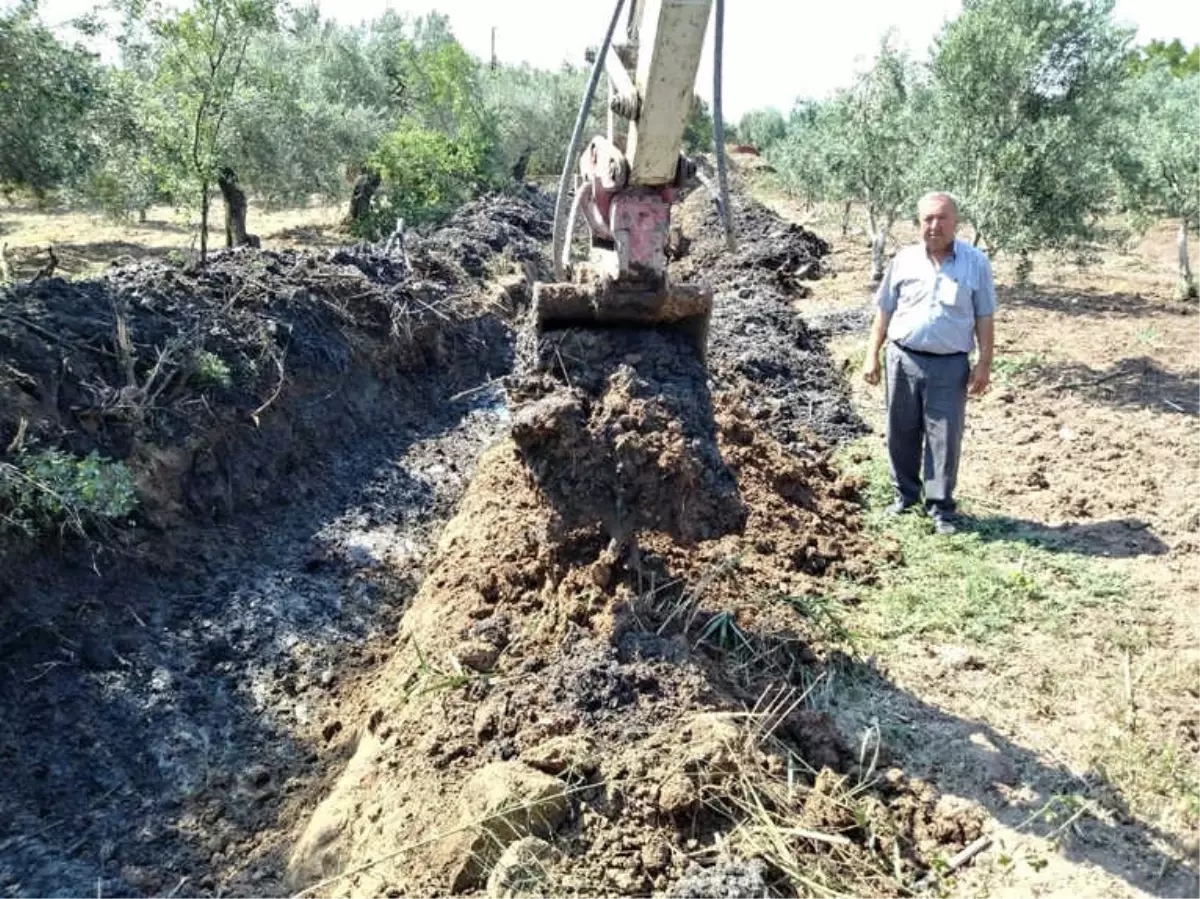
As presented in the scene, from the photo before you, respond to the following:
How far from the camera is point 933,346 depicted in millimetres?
5535

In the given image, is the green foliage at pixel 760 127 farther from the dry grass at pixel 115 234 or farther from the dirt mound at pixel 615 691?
the dirt mound at pixel 615 691

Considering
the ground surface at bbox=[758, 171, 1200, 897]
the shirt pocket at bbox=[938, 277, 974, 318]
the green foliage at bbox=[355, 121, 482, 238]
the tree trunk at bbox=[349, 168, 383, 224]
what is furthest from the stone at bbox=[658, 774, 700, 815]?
the tree trunk at bbox=[349, 168, 383, 224]

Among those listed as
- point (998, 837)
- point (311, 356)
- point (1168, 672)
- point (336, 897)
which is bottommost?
point (336, 897)

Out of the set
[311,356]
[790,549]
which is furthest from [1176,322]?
[311,356]

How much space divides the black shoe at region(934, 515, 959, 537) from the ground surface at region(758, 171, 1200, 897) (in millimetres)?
93

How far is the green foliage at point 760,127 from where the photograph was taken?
45.5 metres

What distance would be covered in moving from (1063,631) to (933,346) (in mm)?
1752

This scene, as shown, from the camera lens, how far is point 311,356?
7.61m

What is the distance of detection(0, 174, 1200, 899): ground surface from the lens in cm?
339

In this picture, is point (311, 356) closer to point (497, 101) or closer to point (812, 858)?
point (812, 858)

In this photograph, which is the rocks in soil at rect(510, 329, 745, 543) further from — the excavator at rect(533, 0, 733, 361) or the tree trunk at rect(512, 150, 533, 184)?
the tree trunk at rect(512, 150, 533, 184)

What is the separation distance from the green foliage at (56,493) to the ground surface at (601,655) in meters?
0.24

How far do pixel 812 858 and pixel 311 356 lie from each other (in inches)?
226

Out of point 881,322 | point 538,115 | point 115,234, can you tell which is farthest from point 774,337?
point 538,115
